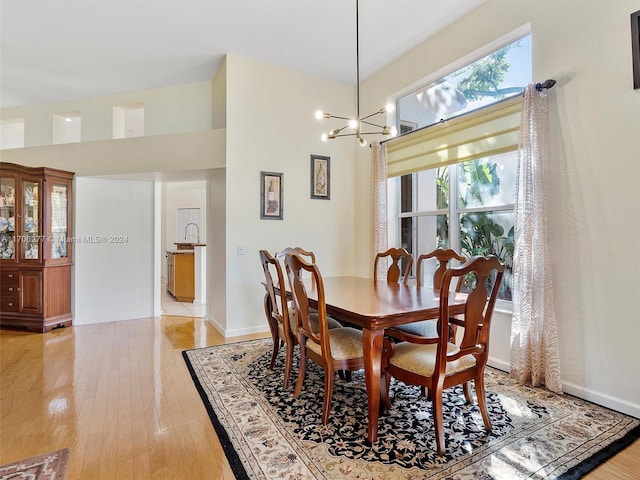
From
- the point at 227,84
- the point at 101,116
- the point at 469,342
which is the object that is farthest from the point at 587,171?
the point at 101,116

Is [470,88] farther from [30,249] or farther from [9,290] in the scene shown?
[9,290]

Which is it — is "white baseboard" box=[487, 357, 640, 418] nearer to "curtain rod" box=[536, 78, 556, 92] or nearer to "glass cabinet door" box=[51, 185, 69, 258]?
"curtain rod" box=[536, 78, 556, 92]

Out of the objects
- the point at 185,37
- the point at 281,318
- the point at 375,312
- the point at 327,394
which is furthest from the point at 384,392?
the point at 185,37

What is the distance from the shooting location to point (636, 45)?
2111 mm

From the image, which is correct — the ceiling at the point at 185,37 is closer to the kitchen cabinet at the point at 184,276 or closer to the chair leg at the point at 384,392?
the kitchen cabinet at the point at 184,276

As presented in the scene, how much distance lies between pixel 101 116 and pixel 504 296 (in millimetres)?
5817

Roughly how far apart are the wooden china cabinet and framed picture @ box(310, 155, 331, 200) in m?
3.40

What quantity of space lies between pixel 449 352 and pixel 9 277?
531 cm

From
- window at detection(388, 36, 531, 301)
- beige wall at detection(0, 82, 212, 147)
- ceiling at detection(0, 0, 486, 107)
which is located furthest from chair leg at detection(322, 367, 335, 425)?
beige wall at detection(0, 82, 212, 147)

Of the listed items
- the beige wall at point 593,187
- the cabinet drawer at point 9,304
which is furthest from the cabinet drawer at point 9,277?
the beige wall at point 593,187

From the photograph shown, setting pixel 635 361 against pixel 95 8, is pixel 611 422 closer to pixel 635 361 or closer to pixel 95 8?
pixel 635 361

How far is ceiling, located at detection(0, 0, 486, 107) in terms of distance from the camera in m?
3.13

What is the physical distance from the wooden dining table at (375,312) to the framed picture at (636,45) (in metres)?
1.77

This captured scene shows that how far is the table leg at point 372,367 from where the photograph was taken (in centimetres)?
183
